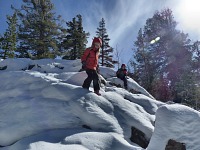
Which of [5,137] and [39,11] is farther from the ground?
[39,11]

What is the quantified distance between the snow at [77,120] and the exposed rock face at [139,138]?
12 cm

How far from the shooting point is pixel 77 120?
6.37 m

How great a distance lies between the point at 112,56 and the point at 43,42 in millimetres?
10772

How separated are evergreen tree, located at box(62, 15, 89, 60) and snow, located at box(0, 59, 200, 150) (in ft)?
62.1

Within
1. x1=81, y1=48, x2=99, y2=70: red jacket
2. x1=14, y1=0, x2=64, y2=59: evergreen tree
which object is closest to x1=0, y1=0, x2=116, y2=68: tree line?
x1=14, y1=0, x2=64, y2=59: evergreen tree

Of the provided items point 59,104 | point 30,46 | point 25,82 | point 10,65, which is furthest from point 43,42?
point 59,104

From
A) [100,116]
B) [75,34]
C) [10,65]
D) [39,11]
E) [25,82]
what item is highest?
[39,11]

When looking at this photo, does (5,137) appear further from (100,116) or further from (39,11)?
(39,11)

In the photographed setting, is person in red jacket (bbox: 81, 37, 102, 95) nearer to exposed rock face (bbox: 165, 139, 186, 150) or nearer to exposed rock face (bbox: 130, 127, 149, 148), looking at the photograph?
exposed rock face (bbox: 130, 127, 149, 148)

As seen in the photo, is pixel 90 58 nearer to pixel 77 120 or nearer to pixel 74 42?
pixel 77 120

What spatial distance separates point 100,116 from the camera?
6562 mm

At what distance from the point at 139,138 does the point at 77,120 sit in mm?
1912

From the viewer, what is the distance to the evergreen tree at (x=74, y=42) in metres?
27.3

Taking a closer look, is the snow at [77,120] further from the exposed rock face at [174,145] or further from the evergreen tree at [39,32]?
the evergreen tree at [39,32]
